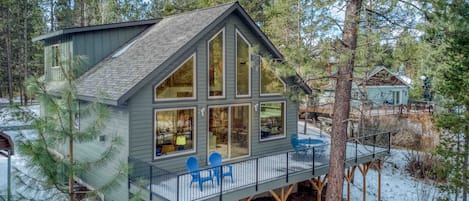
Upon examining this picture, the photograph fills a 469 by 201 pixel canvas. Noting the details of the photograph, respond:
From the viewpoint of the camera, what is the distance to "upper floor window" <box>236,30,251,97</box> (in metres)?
11.1

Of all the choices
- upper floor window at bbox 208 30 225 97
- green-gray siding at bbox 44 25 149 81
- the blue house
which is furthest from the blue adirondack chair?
green-gray siding at bbox 44 25 149 81

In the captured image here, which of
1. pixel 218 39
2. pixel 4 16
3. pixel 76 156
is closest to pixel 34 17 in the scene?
pixel 4 16

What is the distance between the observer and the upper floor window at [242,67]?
36.5 ft

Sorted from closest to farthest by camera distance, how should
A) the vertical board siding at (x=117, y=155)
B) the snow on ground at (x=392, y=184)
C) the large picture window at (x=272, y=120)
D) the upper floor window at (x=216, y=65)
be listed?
the vertical board siding at (x=117, y=155) → the upper floor window at (x=216, y=65) → the large picture window at (x=272, y=120) → the snow on ground at (x=392, y=184)

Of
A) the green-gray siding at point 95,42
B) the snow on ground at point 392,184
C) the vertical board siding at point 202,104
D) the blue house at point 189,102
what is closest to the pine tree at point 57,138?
the blue house at point 189,102

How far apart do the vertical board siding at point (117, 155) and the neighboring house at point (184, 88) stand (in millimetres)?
28

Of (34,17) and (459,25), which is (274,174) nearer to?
(459,25)

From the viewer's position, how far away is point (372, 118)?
70.3 ft

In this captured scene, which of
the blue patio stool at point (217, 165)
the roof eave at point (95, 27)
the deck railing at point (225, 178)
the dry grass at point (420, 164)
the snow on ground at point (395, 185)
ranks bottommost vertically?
the snow on ground at point (395, 185)

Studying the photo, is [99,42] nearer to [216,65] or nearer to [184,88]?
[184,88]

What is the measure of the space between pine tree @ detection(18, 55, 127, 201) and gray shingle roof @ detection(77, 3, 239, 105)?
10.0ft

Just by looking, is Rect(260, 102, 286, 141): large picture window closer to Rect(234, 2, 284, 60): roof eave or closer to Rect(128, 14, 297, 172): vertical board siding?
Rect(128, 14, 297, 172): vertical board siding

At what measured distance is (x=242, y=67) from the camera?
11289mm

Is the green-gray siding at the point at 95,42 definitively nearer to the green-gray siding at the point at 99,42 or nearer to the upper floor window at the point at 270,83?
the green-gray siding at the point at 99,42
